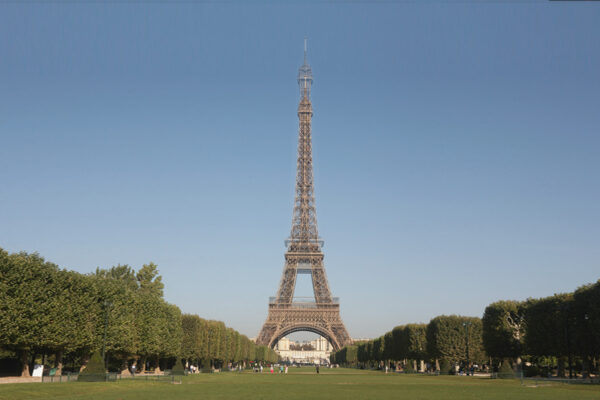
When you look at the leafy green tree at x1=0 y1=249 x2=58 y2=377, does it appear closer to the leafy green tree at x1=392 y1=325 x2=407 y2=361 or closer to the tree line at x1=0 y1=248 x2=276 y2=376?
the tree line at x1=0 y1=248 x2=276 y2=376

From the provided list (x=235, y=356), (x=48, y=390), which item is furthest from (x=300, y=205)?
(x=48, y=390)

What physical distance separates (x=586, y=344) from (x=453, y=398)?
104ft

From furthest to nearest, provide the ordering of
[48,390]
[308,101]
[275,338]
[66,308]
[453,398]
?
[308,101] < [275,338] < [66,308] < [48,390] < [453,398]

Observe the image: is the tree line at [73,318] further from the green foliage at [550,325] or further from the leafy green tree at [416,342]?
the green foliage at [550,325]

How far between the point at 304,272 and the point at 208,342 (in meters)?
49.4

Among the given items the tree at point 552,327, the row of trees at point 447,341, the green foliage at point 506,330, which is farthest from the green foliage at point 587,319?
the row of trees at point 447,341

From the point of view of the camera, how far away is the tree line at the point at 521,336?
2201 inches

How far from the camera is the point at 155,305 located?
64.2 meters

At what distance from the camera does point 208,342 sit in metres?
83.2

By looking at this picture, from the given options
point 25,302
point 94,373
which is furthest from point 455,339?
point 25,302

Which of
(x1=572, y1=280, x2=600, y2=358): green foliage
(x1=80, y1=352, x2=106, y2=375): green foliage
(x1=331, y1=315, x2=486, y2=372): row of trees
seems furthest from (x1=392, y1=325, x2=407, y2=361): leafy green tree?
(x1=80, y1=352, x2=106, y2=375): green foliage

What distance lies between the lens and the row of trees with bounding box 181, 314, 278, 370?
7729cm

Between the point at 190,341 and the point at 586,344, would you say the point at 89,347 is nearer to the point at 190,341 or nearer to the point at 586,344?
the point at 190,341

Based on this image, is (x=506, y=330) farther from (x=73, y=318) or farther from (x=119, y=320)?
(x=73, y=318)
